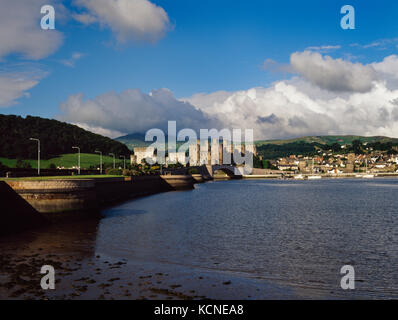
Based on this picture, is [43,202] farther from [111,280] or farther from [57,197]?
[111,280]

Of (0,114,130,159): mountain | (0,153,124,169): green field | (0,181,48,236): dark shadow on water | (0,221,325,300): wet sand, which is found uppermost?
(0,114,130,159): mountain

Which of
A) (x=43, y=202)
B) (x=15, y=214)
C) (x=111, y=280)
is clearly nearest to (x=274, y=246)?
(x=111, y=280)

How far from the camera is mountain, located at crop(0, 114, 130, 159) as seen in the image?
139875 mm

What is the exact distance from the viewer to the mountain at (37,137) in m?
140

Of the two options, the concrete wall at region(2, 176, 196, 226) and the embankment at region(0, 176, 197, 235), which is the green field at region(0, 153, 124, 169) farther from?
the embankment at region(0, 176, 197, 235)

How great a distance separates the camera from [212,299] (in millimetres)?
14805

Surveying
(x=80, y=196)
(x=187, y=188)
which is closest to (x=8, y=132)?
(x=187, y=188)

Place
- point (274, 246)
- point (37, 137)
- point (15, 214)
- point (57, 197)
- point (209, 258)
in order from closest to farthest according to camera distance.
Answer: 1. point (209, 258)
2. point (274, 246)
3. point (15, 214)
4. point (57, 197)
5. point (37, 137)

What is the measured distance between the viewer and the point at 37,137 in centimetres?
16175

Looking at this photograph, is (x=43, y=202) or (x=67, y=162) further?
(x=67, y=162)

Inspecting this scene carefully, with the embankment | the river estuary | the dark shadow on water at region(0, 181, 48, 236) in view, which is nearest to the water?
the river estuary

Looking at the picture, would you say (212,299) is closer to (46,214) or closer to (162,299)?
(162,299)

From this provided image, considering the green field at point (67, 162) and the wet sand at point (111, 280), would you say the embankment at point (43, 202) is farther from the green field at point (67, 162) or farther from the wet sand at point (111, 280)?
the green field at point (67, 162)
